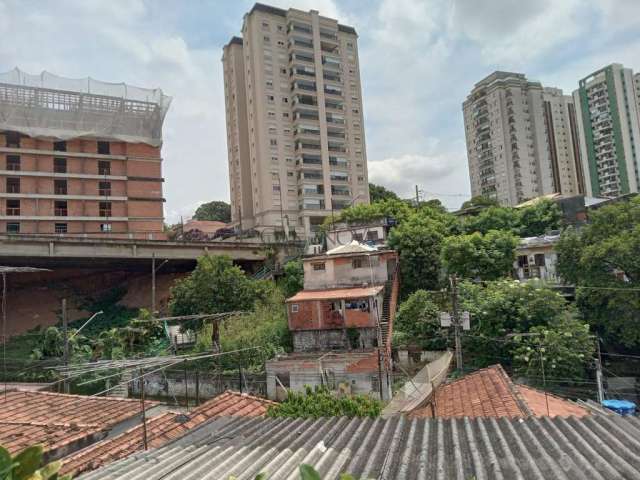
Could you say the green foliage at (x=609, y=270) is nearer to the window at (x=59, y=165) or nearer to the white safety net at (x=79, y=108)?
the white safety net at (x=79, y=108)

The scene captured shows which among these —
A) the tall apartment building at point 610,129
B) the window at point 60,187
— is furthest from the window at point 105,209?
the tall apartment building at point 610,129

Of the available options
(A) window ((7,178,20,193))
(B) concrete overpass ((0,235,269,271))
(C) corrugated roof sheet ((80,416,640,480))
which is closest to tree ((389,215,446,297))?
(B) concrete overpass ((0,235,269,271))

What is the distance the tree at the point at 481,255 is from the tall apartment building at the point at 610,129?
164ft

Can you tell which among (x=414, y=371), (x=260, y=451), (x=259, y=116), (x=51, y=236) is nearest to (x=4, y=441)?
(x=260, y=451)

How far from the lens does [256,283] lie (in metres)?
33.3

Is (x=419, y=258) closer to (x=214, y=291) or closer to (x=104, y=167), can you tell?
(x=214, y=291)

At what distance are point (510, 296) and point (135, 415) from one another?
58.1 feet

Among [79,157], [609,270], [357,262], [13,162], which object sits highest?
[79,157]

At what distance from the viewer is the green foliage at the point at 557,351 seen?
62.3 feet

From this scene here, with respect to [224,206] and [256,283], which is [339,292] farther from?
[224,206]

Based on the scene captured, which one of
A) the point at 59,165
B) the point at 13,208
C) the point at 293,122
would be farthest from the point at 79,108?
the point at 293,122

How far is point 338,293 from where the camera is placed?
2758cm

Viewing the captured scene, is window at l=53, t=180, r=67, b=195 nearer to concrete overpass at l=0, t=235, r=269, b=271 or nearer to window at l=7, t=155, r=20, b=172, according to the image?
window at l=7, t=155, r=20, b=172

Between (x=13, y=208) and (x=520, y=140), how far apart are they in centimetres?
6912
